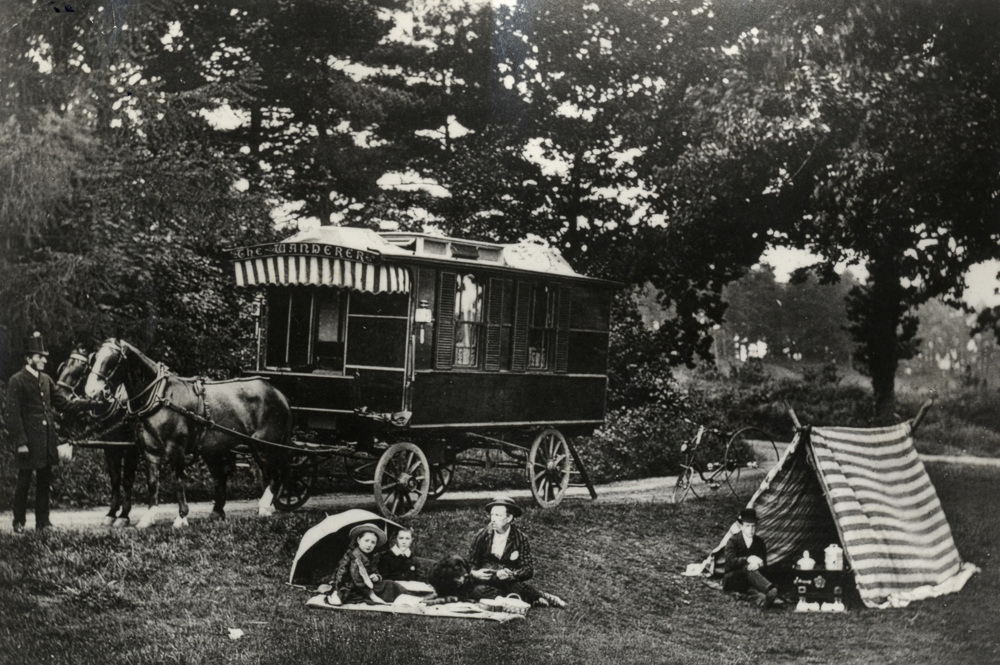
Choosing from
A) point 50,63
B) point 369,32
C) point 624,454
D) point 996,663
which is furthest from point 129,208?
point 996,663

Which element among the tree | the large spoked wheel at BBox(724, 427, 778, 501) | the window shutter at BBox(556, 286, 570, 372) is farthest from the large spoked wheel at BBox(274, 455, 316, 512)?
the tree

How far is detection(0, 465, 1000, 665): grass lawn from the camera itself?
536 centimetres

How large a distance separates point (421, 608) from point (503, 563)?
58 centimetres

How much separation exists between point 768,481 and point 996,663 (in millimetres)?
1754

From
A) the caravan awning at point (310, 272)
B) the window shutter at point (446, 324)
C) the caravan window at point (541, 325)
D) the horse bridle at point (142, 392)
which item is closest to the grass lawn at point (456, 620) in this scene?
the horse bridle at point (142, 392)

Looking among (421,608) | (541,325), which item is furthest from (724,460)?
(421,608)

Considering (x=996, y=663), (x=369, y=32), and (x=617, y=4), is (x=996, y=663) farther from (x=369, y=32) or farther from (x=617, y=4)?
(x=369, y=32)

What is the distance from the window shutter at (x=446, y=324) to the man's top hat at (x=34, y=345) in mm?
2316

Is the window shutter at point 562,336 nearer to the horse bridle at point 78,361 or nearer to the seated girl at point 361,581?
the seated girl at point 361,581

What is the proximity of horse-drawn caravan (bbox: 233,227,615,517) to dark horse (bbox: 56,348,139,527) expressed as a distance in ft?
2.88

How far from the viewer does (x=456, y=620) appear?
5598 millimetres

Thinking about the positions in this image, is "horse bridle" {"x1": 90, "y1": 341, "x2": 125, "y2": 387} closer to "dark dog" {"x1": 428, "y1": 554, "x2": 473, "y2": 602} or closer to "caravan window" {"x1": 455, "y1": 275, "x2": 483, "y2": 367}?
"caravan window" {"x1": 455, "y1": 275, "x2": 483, "y2": 367}

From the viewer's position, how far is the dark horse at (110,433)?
5398 millimetres

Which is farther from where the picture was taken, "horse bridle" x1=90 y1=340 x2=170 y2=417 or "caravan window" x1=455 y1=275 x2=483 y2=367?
"caravan window" x1=455 y1=275 x2=483 y2=367
